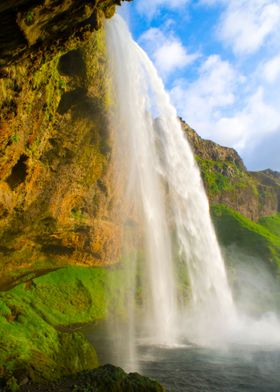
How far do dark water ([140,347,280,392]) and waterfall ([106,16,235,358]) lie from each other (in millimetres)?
4580

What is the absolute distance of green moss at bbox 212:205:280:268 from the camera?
209 ft

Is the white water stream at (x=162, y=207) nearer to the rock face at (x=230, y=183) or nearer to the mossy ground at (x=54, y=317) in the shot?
the mossy ground at (x=54, y=317)

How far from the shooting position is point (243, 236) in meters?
69.1

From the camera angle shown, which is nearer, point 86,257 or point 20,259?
point 20,259

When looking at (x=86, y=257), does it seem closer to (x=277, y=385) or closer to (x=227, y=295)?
(x=227, y=295)

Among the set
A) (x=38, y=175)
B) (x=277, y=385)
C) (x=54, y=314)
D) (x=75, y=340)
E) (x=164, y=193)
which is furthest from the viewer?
(x=164, y=193)

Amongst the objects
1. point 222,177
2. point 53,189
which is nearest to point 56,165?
point 53,189

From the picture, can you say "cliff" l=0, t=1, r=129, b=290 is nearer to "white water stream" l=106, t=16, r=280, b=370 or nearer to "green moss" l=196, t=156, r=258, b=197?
"white water stream" l=106, t=16, r=280, b=370

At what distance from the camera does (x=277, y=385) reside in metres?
18.0

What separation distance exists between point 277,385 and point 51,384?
11.5 m

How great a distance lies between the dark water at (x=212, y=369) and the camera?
1756cm

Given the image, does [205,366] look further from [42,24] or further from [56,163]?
[42,24]

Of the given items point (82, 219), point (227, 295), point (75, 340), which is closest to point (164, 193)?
point (82, 219)

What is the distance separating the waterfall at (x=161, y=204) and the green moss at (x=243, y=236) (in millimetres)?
23194
